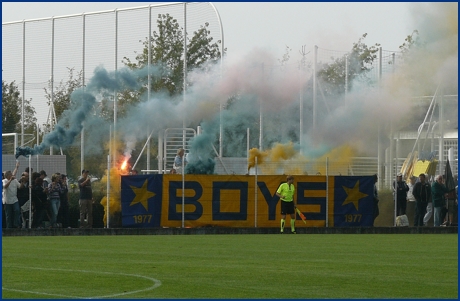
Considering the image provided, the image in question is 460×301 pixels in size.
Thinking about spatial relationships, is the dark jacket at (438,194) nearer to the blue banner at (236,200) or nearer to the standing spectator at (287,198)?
the blue banner at (236,200)

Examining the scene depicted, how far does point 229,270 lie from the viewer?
15.1 meters

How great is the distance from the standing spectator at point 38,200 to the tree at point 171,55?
1415 cm

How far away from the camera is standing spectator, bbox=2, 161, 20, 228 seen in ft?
96.6

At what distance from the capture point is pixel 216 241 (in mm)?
25156

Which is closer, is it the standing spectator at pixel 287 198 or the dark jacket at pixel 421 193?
the standing spectator at pixel 287 198

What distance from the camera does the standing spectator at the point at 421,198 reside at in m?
33.6

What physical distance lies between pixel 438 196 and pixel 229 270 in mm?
19214

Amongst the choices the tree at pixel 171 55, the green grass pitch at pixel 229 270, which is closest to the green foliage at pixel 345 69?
the tree at pixel 171 55

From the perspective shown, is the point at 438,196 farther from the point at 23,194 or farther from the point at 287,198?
the point at 23,194

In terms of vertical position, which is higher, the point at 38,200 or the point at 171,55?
the point at 171,55

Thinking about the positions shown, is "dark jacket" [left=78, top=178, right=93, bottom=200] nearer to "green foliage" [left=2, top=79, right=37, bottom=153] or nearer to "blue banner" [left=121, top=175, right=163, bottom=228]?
"blue banner" [left=121, top=175, right=163, bottom=228]

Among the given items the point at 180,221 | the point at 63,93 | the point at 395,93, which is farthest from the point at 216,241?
the point at 63,93

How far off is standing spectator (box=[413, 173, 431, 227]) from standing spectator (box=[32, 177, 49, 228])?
12763mm

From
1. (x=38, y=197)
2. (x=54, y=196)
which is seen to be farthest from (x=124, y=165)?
(x=38, y=197)
